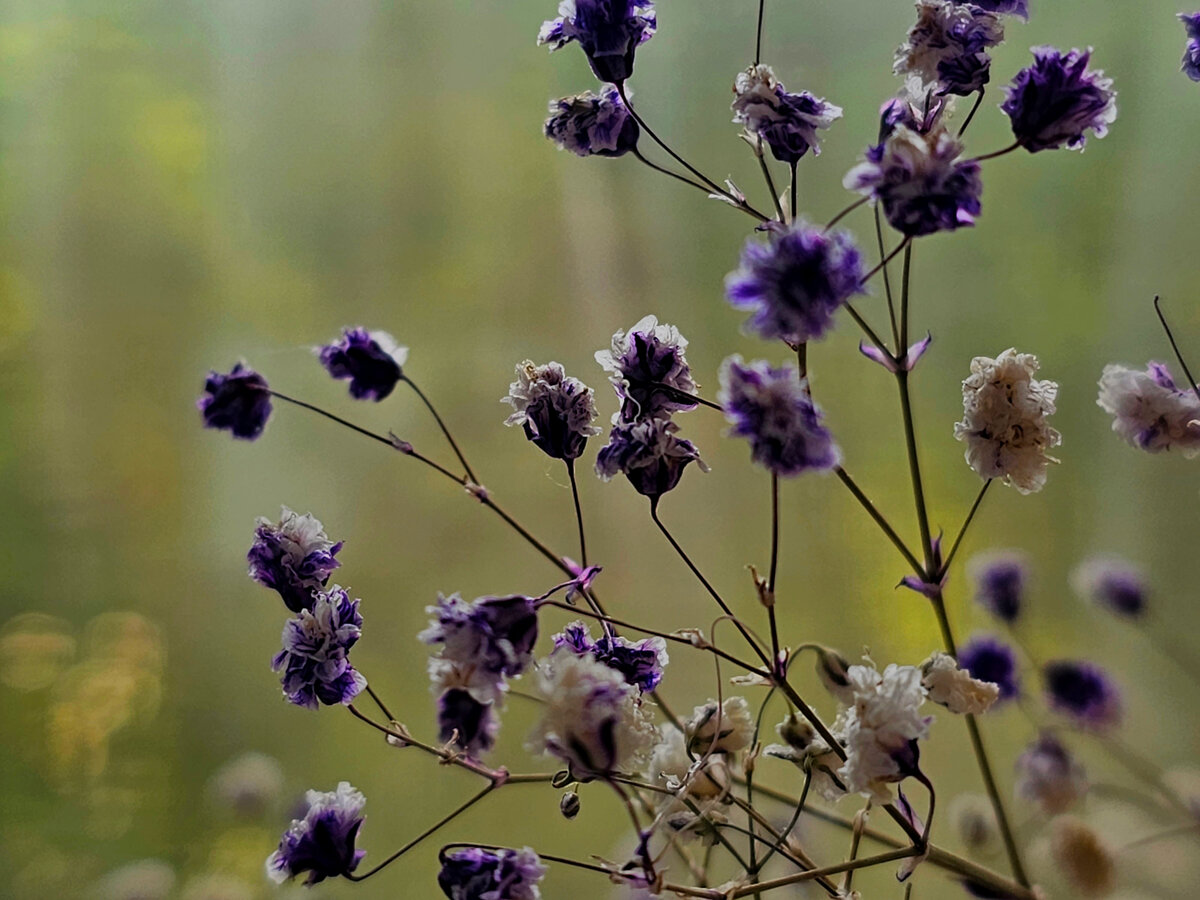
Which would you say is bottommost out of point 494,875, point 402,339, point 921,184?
point 494,875

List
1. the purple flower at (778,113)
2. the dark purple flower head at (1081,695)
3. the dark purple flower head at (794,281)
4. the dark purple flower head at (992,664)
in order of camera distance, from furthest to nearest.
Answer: the dark purple flower head at (1081,695) → the dark purple flower head at (992,664) → the purple flower at (778,113) → the dark purple flower head at (794,281)

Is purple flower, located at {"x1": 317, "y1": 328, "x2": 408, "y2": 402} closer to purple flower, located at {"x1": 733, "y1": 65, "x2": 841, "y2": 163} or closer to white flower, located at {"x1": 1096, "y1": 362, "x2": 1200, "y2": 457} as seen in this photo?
purple flower, located at {"x1": 733, "y1": 65, "x2": 841, "y2": 163}

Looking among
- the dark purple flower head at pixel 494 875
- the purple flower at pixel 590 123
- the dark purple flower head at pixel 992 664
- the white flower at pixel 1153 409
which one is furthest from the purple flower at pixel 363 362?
the dark purple flower head at pixel 992 664

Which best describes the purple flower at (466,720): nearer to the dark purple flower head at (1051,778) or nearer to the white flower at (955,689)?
the white flower at (955,689)

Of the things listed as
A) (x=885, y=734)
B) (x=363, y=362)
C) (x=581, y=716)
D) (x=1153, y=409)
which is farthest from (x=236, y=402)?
(x=1153, y=409)

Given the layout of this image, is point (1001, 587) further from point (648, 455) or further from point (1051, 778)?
point (648, 455)

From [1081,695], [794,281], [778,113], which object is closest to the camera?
[794,281]

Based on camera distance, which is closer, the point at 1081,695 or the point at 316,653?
the point at 316,653

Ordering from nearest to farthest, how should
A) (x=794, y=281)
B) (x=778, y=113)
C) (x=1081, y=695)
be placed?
(x=794, y=281) → (x=778, y=113) → (x=1081, y=695)
